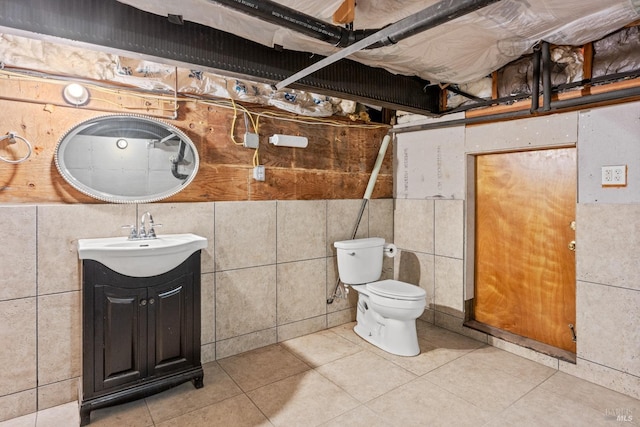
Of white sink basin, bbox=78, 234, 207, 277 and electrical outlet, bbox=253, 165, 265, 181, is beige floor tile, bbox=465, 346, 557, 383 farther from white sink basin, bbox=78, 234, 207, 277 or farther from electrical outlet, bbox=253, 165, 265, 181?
white sink basin, bbox=78, 234, 207, 277

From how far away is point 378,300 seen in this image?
2.80 metres

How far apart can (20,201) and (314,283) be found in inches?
83.4

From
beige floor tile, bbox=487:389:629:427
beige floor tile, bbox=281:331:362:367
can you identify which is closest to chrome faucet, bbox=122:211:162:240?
beige floor tile, bbox=281:331:362:367

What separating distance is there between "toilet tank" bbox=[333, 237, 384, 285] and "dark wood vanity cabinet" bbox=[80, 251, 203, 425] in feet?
4.23

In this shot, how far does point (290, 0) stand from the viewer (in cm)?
159

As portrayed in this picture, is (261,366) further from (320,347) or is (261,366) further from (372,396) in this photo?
(372,396)

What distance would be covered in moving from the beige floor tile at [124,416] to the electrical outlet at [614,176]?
308 cm

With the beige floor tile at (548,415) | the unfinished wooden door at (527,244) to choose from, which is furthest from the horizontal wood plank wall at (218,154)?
the beige floor tile at (548,415)

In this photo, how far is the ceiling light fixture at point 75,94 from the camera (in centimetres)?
207

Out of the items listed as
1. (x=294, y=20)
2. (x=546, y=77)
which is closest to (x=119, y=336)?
(x=294, y=20)

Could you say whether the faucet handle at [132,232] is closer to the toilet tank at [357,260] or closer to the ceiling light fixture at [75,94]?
the ceiling light fixture at [75,94]

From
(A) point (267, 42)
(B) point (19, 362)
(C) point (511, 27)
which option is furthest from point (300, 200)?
(B) point (19, 362)

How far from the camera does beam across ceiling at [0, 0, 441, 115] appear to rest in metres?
1.51

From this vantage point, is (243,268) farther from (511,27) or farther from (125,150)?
(511,27)
